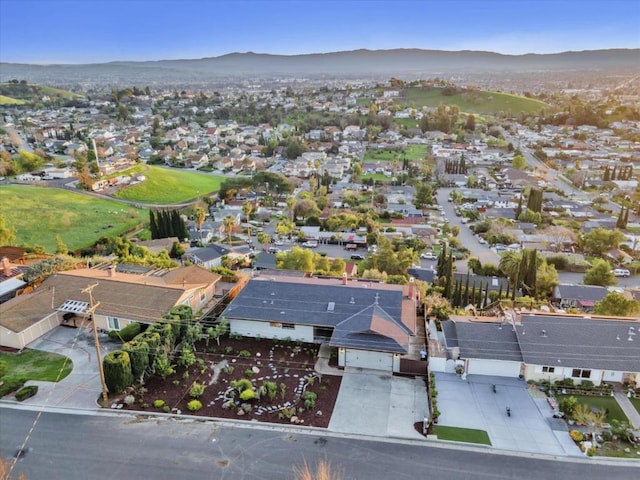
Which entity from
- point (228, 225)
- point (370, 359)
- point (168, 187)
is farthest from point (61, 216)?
point (370, 359)

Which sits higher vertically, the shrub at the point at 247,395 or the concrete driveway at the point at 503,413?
the shrub at the point at 247,395

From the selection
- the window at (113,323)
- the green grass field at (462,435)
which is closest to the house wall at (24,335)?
the window at (113,323)

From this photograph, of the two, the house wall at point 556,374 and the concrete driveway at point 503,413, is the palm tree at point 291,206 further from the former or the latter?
the house wall at point 556,374

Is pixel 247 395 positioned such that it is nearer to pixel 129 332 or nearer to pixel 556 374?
pixel 129 332

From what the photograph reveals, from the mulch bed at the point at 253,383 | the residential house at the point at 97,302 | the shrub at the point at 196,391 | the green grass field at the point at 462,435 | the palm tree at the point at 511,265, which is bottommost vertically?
the palm tree at the point at 511,265

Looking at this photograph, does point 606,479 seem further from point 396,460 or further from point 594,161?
point 594,161

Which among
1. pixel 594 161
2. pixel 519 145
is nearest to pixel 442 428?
pixel 594 161
